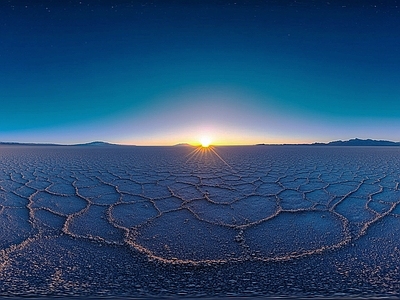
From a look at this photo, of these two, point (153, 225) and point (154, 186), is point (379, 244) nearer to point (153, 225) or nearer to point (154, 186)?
point (153, 225)

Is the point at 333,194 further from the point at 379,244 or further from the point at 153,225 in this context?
the point at 153,225

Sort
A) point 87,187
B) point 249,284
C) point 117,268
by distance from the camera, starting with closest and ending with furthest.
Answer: point 249,284, point 117,268, point 87,187

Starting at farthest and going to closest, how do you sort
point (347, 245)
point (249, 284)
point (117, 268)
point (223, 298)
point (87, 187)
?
point (87, 187) → point (347, 245) → point (117, 268) → point (249, 284) → point (223, 298)

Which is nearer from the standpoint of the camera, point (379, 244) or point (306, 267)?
point (306, 267)

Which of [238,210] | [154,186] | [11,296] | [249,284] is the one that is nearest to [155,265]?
[249,284]

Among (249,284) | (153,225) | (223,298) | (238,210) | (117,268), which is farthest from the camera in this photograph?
(238,210)

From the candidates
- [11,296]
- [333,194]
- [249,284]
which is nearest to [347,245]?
[249,284]

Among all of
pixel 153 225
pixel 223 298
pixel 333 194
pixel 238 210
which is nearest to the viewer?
pixel 223 298

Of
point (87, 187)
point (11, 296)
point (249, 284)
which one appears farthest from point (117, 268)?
point (87, 187)

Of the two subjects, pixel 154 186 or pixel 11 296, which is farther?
pixel 154 186
